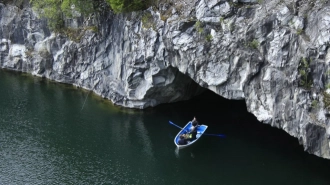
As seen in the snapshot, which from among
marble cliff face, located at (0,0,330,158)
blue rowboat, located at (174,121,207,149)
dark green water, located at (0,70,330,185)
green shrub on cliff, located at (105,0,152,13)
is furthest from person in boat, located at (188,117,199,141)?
green shrub on cliff, located at (105,0,152,13)

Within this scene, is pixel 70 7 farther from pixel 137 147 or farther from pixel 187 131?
pixel 187 131

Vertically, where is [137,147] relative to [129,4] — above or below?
below

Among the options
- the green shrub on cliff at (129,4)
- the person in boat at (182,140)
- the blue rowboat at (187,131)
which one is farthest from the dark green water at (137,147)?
the green shrub on cliff at (129,4)

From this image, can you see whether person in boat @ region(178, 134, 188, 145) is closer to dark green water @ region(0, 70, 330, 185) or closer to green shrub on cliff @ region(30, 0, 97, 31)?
dark green water @ region(0, 70, 330, 185)

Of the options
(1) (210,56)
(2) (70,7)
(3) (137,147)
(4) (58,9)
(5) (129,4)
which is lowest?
(3) (137,147)

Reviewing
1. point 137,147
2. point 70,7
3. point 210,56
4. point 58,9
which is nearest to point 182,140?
point 137,147

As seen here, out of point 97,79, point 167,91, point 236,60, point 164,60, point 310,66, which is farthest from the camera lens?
point 97,79

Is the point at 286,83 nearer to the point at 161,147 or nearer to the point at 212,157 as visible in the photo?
the point at 212,157

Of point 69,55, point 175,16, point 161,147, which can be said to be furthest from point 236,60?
point 69,55
